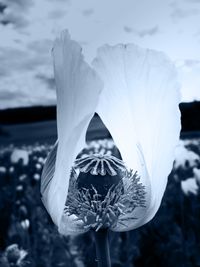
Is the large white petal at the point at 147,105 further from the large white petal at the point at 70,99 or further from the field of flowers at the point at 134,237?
the field of flowers at the point at 134,237

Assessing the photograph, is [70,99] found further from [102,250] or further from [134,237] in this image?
[134,237]

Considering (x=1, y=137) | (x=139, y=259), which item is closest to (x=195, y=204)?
(x=139, y=259)

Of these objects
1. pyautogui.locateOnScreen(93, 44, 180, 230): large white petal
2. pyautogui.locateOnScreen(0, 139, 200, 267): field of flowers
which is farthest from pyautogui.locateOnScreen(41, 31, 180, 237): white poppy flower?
pyautogui.locateOnScreen(0, 139, 200, 267): field of flowers

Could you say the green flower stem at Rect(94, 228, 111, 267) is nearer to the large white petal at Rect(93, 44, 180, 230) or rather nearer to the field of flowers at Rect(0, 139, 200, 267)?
the large white petal at Rect(93, 44, 180, 230)

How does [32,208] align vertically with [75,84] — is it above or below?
below

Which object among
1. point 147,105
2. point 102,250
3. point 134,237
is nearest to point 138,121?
point 147,105

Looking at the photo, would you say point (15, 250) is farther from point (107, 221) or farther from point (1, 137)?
point (1, 137)

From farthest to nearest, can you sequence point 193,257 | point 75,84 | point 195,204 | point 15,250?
point 195,204
point 193,257
point 15,250
point 75,84
